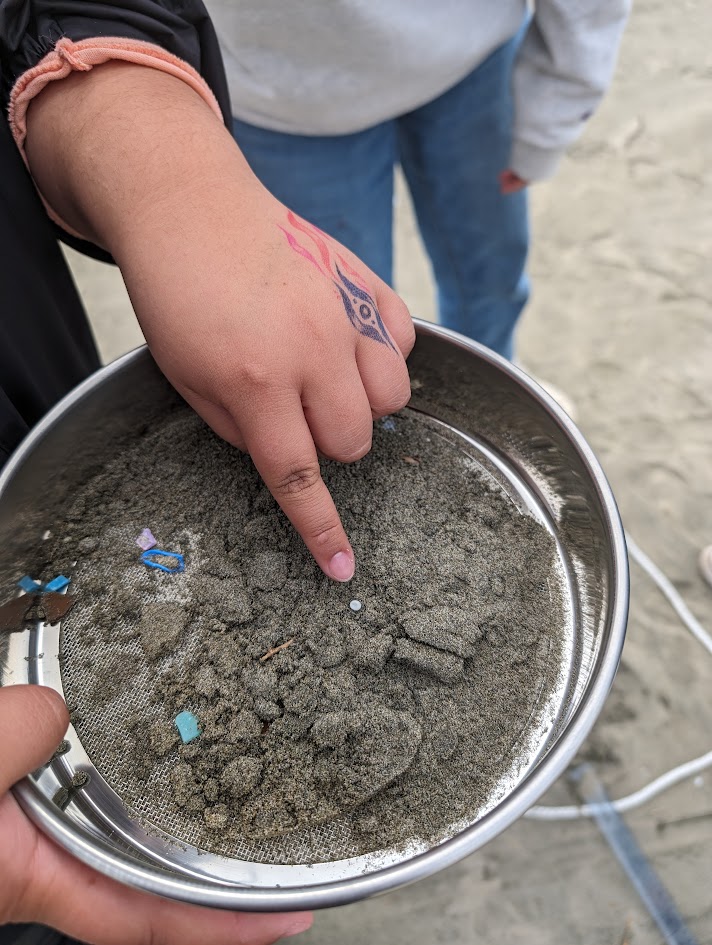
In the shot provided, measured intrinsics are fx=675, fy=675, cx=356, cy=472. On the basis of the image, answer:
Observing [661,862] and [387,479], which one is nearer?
[387,479]

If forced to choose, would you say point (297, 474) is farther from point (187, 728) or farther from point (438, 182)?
point (438, 182)

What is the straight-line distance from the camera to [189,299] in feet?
1.61

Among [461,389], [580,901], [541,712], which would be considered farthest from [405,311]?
[580,901]

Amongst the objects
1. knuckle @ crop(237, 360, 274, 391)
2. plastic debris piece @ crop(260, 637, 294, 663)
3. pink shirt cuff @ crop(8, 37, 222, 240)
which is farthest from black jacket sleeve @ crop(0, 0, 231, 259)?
plastic debris piece @ crop(260, 637, 294, 663)

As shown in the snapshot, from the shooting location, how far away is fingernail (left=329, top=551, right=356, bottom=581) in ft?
1.83

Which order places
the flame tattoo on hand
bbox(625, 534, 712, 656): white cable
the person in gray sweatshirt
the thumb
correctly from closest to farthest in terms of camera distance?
the thumb → the flame tattoo on hand → the person in gray sweatshirt → bbox(625, 534, 712, 656): white cable

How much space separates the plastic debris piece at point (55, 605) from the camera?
0.60 meters

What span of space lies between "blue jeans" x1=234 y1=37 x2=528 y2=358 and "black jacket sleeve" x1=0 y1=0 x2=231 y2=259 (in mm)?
355

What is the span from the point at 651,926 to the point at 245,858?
33.0 inches

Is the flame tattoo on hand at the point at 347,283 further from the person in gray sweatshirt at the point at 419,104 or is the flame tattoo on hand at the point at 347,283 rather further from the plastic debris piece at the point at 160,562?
the person in gray sweatshirt at the point at 419,104

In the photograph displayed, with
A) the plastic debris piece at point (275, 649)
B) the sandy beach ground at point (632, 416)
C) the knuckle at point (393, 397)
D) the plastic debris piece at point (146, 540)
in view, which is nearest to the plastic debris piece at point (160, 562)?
the plastic debris piece at point (146, 540)

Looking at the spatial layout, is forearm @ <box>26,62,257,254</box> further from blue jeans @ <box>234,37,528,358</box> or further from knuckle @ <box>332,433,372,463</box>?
blue jeans @ <box>234,37,528,358</box>

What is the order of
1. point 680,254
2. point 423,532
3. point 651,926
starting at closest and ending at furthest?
1. point 423,532
2. point 651,926
3. point 680,254

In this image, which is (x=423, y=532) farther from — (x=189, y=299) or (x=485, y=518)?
(x=189, y=299)
